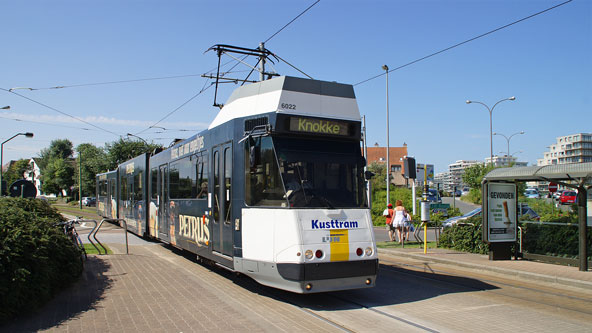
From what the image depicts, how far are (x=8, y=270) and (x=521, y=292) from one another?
8.71 meters

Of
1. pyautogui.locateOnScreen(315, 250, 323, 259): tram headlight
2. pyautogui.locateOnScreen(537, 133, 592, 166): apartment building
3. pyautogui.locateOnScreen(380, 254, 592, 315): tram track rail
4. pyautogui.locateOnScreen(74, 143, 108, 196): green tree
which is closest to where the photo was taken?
pyautogui.locateOnScreen(315, 250, 323, 259): tram headlight

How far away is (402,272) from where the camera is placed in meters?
11.3

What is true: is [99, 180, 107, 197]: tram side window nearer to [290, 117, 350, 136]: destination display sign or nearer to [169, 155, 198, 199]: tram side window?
[169, 155, 198, 199]: tram side window

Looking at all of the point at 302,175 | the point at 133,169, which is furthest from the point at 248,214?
the point at 133,169

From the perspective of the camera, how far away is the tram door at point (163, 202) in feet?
45.5

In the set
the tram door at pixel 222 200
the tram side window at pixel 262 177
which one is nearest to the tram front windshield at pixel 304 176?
the tram side window at pixel 262 177

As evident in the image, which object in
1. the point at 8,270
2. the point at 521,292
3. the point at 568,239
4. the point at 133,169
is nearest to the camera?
the point at 8,270

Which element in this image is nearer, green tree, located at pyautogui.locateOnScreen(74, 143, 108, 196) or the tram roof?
the tram roof

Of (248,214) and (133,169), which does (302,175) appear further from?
(133,169)

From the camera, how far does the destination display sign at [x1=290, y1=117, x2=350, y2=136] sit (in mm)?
7898

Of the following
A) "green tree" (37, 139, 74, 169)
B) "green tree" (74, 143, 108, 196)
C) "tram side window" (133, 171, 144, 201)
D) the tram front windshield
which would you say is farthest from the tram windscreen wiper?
"green tree" (37, 139, 74, 169)

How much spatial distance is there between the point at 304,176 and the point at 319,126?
3.30 feet

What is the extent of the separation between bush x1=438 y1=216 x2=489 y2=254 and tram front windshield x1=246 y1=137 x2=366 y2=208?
8.30 metres

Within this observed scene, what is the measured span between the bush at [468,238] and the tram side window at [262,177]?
943 centimetres
